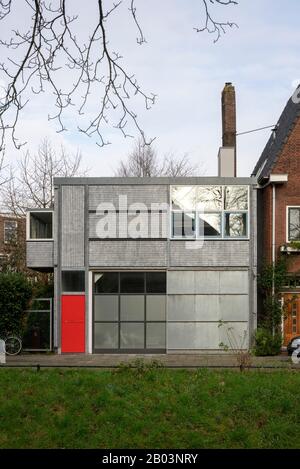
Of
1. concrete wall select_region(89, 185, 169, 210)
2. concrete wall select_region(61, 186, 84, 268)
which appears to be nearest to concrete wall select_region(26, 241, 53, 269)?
concrete wall select_region(61, 186, 84, 268)

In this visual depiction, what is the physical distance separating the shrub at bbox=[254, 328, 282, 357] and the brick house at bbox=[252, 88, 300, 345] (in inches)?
→ 56.4

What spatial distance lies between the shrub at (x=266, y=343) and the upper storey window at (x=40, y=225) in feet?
31.9

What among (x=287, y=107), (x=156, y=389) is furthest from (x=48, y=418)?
(x=287, y=107)

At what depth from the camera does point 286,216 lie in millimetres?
27594

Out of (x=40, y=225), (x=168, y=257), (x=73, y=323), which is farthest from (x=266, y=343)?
(x=40, y=225)

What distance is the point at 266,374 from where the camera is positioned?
1410 cm

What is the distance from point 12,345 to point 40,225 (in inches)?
208

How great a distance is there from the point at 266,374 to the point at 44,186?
28406 millimetres

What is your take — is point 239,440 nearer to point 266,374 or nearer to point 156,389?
point 156,389

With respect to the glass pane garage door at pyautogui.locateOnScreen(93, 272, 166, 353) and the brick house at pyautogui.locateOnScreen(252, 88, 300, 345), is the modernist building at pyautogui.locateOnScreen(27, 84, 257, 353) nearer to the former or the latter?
the glass pane garage door at pyautogui.locateOnScreen(93, 272, 166, 353)

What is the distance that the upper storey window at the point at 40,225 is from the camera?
27.4 metres

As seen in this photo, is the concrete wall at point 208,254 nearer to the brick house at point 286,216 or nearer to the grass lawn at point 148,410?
the brick house at point 286,216

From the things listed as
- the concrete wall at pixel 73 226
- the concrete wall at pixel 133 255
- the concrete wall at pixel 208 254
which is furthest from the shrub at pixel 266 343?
the concrete wall at pixel 73 226

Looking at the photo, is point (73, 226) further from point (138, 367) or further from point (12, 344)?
point (138, 367)
